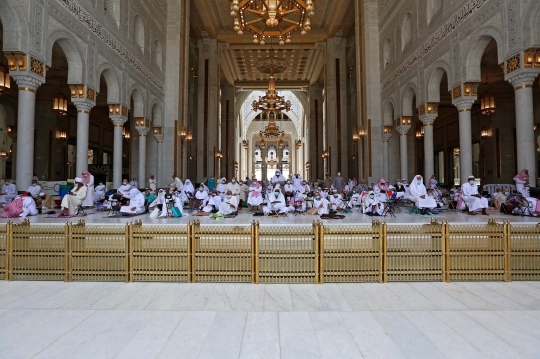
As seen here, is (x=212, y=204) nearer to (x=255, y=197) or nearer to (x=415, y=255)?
(x=255, y=197)

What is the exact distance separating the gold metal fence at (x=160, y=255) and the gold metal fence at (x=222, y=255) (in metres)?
0.12

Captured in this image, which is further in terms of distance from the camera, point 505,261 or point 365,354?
point 505,261

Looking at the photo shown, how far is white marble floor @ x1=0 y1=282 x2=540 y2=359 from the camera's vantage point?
96.3 inches

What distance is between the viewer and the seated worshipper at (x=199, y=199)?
9.49 meters

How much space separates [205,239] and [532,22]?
8216mm

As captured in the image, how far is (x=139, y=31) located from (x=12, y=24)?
6.16 m

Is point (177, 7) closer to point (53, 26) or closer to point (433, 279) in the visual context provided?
point (53, 26)

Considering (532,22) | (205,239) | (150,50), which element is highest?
(150,50)

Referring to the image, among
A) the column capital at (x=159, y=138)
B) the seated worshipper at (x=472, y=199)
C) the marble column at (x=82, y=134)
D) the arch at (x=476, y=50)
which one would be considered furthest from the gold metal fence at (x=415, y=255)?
the column capital at (x=159, y=138)

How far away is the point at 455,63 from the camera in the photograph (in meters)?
9.24

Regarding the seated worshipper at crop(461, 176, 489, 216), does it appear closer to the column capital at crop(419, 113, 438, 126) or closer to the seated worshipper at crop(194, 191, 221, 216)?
the column capital at crop(419, 113, 438, 126)

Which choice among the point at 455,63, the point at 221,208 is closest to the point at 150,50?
the point at 221,208

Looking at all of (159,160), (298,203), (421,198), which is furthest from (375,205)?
(159,160)

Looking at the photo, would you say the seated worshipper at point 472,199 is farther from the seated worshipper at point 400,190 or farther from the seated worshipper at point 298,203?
the seated worshipper at point 298,203
